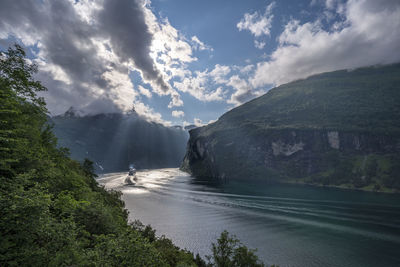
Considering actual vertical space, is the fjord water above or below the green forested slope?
below

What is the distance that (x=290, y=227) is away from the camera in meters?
77.2

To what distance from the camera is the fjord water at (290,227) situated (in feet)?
179

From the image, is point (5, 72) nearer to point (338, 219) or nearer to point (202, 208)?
point (202, 208)

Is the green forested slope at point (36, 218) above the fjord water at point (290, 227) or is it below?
above

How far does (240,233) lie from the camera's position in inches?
2714

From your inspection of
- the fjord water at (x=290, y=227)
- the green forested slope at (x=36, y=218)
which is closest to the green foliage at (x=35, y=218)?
the green forested slope at (x=36, y=218)

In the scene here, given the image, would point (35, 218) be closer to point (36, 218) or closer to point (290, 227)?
point (36, 218)

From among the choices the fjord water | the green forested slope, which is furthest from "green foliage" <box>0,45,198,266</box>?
the fjord water

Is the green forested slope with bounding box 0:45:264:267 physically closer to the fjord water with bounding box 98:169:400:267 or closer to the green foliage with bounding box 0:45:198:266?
the green foliage with bounding box 0:45:198:266

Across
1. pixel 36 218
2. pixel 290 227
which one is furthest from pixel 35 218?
pixel 290 227

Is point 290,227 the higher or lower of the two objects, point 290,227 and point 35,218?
the lower

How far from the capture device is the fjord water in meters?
54.4

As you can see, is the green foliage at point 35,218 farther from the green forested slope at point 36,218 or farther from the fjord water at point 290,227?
the fjord water at point 290,227

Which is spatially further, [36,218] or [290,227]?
[290,227]
